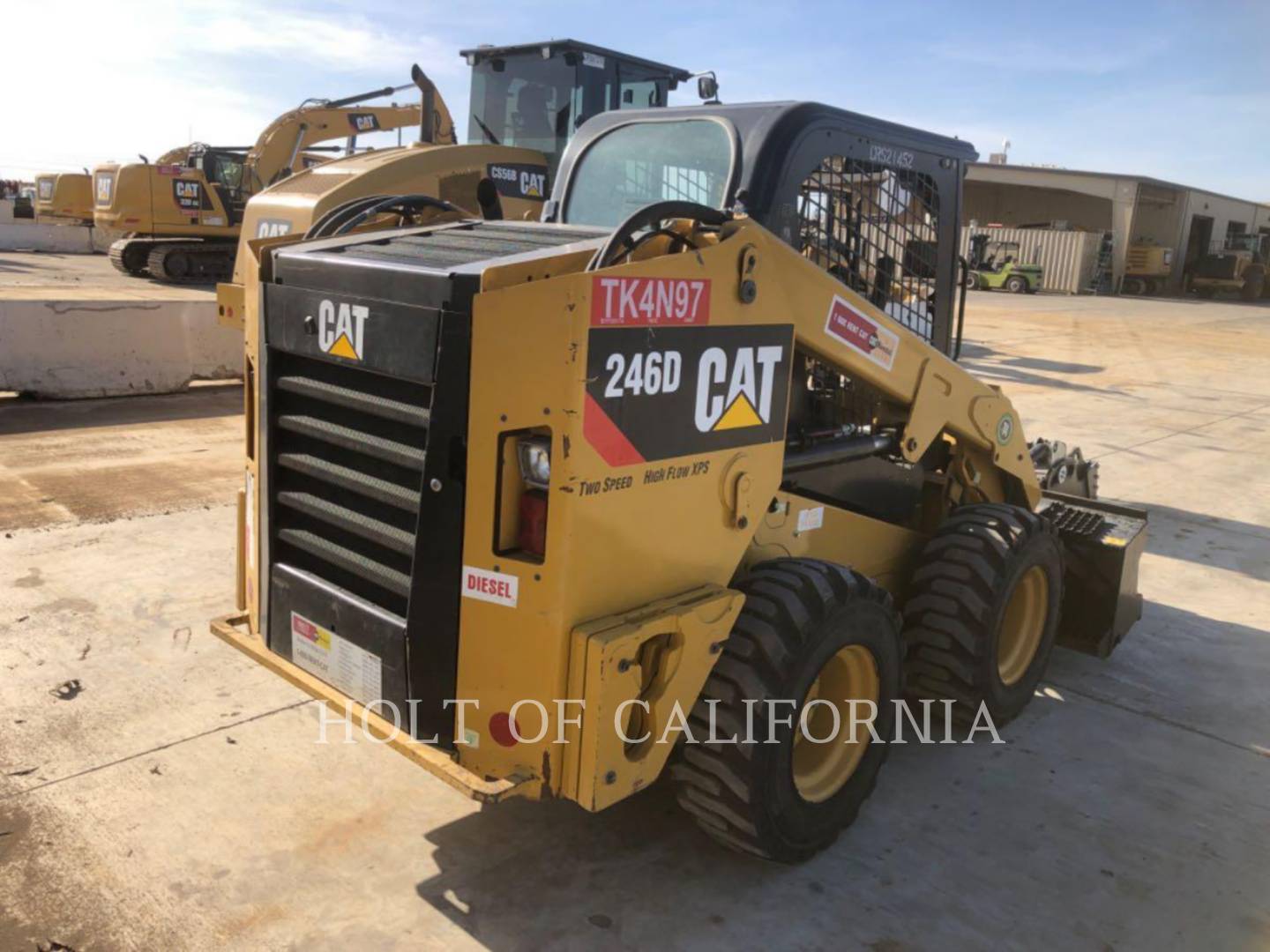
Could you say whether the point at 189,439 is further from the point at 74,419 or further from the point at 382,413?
the point at 382,413

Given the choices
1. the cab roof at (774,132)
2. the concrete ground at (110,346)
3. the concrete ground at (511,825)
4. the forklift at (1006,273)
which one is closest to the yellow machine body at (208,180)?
the concrete ground at (110,346)

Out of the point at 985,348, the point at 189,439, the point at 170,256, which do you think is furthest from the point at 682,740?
the point at 170,256

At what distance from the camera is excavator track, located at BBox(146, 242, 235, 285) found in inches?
800

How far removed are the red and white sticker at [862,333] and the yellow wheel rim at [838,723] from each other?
3.36 feet

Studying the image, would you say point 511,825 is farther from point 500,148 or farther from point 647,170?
point 500,148

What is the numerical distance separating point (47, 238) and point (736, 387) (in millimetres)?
32501

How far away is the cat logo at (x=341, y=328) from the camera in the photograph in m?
2.94

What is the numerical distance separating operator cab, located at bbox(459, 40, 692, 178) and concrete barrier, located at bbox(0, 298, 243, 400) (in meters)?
3.50

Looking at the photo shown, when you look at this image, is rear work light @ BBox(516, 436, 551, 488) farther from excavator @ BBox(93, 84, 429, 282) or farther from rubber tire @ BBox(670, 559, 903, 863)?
excavator @ BBox(93, 84, 429, 282)

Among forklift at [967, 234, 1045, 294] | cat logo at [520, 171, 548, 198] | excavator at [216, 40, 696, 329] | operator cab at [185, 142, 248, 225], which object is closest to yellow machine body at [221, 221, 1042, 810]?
excavator at [216, 40, 696, 329]

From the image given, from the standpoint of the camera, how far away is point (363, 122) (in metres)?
17.2

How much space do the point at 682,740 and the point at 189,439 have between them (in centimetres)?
686

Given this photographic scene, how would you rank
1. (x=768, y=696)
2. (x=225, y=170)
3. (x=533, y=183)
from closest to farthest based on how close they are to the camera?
1. (x=768, y=696)
2. (x=533, y=183)
3. (x=225, y=170)

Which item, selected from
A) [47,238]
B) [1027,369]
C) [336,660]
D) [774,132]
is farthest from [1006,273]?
[336,660]
